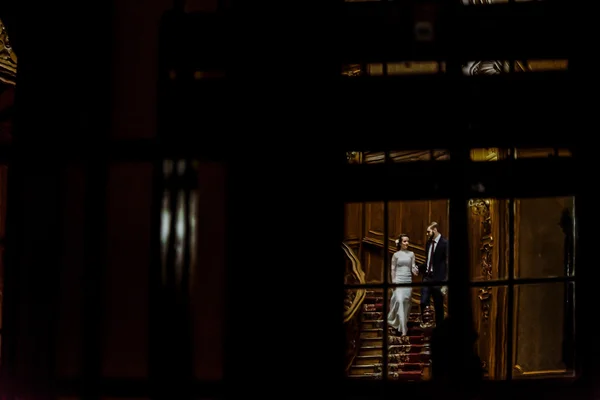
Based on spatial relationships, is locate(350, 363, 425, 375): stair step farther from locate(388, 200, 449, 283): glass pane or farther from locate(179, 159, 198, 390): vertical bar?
locate(179, 159, 198, 390): vertical bar

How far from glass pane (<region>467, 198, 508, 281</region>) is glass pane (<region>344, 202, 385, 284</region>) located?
95 centimetres

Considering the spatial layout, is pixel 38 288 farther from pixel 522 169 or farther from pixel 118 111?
pixel 522 169

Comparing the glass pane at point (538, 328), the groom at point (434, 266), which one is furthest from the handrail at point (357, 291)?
the glass pane at point (538, 328)

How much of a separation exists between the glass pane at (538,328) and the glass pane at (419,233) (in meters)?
A: 1.05

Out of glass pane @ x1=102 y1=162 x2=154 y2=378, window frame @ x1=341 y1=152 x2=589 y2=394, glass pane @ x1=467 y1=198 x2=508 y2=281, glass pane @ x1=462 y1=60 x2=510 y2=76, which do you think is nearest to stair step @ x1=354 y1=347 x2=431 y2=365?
glass pane @ x1=467 y1=198 x2=508 y2=281

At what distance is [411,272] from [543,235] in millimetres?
1518

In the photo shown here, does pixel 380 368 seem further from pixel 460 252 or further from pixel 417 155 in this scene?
pixel 460 252

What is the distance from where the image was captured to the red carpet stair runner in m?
6.49

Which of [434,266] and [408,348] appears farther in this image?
[408,348]

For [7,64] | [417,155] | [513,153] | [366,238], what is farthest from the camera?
[366,238]

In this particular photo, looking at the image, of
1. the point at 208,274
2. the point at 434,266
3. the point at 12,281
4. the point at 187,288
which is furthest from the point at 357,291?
the point at 12,281

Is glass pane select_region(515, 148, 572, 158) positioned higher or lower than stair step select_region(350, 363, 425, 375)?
higher

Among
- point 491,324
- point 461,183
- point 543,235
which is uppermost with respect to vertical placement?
point 461,183

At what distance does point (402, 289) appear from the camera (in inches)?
254
